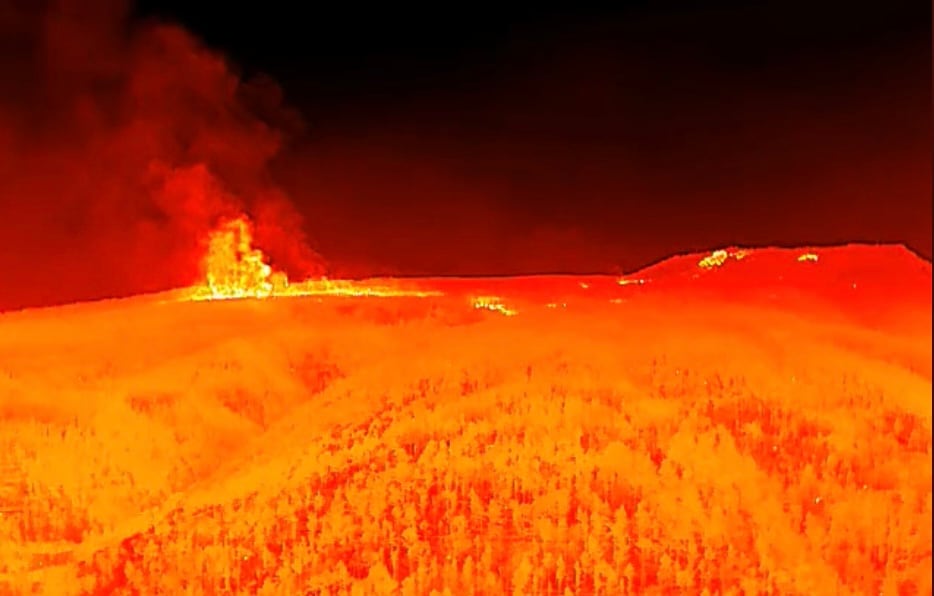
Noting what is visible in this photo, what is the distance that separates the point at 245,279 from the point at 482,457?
8.86 metres

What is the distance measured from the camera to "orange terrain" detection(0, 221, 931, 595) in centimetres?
498

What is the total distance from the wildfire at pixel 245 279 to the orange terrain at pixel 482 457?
3.32m

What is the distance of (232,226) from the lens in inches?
615

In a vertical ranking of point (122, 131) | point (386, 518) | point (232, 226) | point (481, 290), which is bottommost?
point (386, 518)

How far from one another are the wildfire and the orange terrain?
3.32m

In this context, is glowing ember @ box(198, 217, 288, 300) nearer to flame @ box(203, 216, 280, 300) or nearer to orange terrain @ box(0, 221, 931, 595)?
flame @ box(203, 216, 280, 300)

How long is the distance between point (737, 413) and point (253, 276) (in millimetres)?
9192

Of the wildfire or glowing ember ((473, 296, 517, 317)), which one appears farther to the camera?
the wildfire

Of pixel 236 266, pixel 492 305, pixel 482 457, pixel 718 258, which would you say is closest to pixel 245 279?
pixel 236 266

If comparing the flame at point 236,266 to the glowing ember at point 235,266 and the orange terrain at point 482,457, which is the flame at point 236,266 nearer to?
the glowing ember at point 235,266

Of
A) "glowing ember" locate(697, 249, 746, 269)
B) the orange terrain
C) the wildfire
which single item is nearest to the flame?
the wildfire

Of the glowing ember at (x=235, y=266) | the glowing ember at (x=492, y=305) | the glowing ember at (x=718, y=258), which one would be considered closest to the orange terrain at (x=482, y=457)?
the glowing ember at (x=492, y=305)

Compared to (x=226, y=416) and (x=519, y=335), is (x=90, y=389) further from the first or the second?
(x=519, y=335)

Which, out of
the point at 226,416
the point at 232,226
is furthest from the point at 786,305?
the point at 232,226
